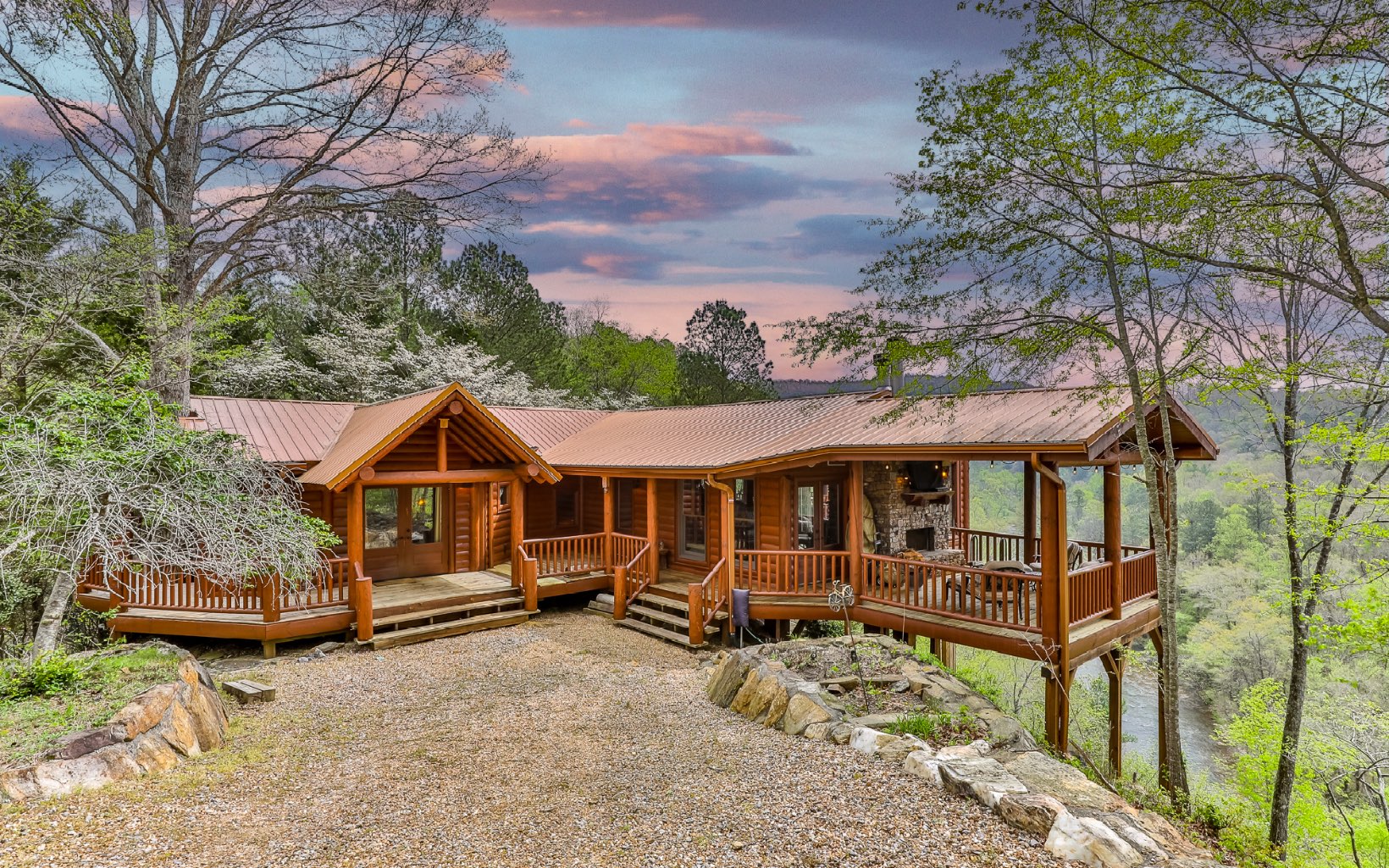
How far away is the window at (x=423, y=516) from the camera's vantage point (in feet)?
43.3

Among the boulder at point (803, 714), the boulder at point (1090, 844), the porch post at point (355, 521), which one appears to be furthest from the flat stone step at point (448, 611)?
the boulder at point (1090, 844)

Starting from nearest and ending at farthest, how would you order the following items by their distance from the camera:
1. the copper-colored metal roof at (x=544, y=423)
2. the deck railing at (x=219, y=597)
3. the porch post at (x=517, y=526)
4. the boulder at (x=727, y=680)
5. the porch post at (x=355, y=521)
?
1. the boulder at (x=727, y=680)
2. the deck railing at (x=219, y=597)
3. the porch post at (x=355, y=521)
4. the porch post at (x=517, y=526)
5. the copper-colored metal roof at (x=544, y=423)

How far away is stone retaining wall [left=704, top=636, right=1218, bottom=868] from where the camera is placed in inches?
157

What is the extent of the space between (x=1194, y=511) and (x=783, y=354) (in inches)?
2034

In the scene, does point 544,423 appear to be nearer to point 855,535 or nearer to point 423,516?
point 423,516

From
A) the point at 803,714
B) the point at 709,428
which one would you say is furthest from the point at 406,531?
the point at 803,714

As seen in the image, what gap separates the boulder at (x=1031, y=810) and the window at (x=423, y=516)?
1181 cm

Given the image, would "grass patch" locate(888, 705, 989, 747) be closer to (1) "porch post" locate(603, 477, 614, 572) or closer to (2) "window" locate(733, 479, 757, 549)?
(2) "window" locate(733, 479, 757, 549)

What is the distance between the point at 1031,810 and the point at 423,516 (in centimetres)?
1212

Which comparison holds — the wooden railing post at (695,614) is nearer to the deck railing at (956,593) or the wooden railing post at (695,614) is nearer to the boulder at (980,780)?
the deck railing at (956,593)

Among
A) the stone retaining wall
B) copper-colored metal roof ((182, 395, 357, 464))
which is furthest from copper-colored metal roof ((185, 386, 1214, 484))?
the stone retaining wall

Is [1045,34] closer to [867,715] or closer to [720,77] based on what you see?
[867,715]

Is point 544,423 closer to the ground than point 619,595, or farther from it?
farther from it

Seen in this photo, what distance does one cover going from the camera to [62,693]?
18.7 ft
